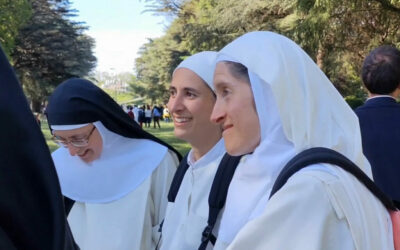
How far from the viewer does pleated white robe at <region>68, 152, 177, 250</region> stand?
114 inches

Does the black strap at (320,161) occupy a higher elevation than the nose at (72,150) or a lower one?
higher

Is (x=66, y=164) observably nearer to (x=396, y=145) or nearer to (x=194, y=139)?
(x=194, y=139)

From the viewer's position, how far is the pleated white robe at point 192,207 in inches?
91.8

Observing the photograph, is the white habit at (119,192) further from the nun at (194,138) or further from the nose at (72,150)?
the nun at (194,138)

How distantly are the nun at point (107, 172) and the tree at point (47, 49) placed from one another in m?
42.1

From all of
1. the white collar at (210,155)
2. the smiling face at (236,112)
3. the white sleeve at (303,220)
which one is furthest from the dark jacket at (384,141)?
the white sleeve at (303,220)

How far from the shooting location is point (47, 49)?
43656mm

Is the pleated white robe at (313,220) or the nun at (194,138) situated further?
the nun at (194,138)

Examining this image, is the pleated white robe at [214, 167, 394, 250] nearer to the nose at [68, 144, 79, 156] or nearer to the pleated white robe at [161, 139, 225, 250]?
the pleated white robe at [161, 139, 225, 250]

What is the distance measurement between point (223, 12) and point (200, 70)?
2245 cm

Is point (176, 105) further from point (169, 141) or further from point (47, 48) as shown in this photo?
point (47, 48)

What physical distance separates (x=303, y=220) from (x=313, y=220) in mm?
28

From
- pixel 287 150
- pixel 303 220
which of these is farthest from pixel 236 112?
pixel 303 220

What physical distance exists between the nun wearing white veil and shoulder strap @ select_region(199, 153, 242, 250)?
28 cm
